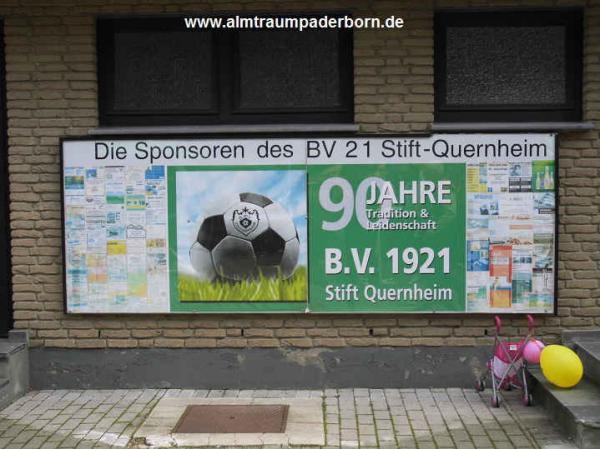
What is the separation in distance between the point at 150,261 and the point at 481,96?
11.9ft

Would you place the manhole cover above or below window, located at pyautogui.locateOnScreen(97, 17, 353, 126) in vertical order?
below

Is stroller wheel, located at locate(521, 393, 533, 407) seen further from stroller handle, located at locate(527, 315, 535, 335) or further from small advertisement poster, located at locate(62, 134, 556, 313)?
small advertisement poster, located at locate(62, 134, 556, 313)

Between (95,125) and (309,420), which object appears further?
(95,125)

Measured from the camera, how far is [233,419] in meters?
6.69

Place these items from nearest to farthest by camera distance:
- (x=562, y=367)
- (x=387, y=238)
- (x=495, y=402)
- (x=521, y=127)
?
(x=562, y=367)
(x=495, y=402)
(x=521, y=127)
(x=387, y=238)

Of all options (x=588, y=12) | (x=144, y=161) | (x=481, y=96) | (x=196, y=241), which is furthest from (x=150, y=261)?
(x=588, y=12)

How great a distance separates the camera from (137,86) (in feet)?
25.5

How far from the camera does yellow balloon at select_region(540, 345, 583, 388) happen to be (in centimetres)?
649

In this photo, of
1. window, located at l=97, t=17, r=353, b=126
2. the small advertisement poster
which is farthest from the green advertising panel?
window, located at l=97, t=17, r=353, b=126

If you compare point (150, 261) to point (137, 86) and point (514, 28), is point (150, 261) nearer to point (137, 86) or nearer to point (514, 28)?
point (137, 86)

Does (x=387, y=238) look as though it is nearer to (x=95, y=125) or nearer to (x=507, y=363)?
(x=507, y=363)

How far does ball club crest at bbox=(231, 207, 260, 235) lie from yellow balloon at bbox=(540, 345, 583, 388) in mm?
2923

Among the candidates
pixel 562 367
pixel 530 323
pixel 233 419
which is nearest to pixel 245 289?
pixel 233 419

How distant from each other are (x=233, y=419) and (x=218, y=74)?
3.32m
